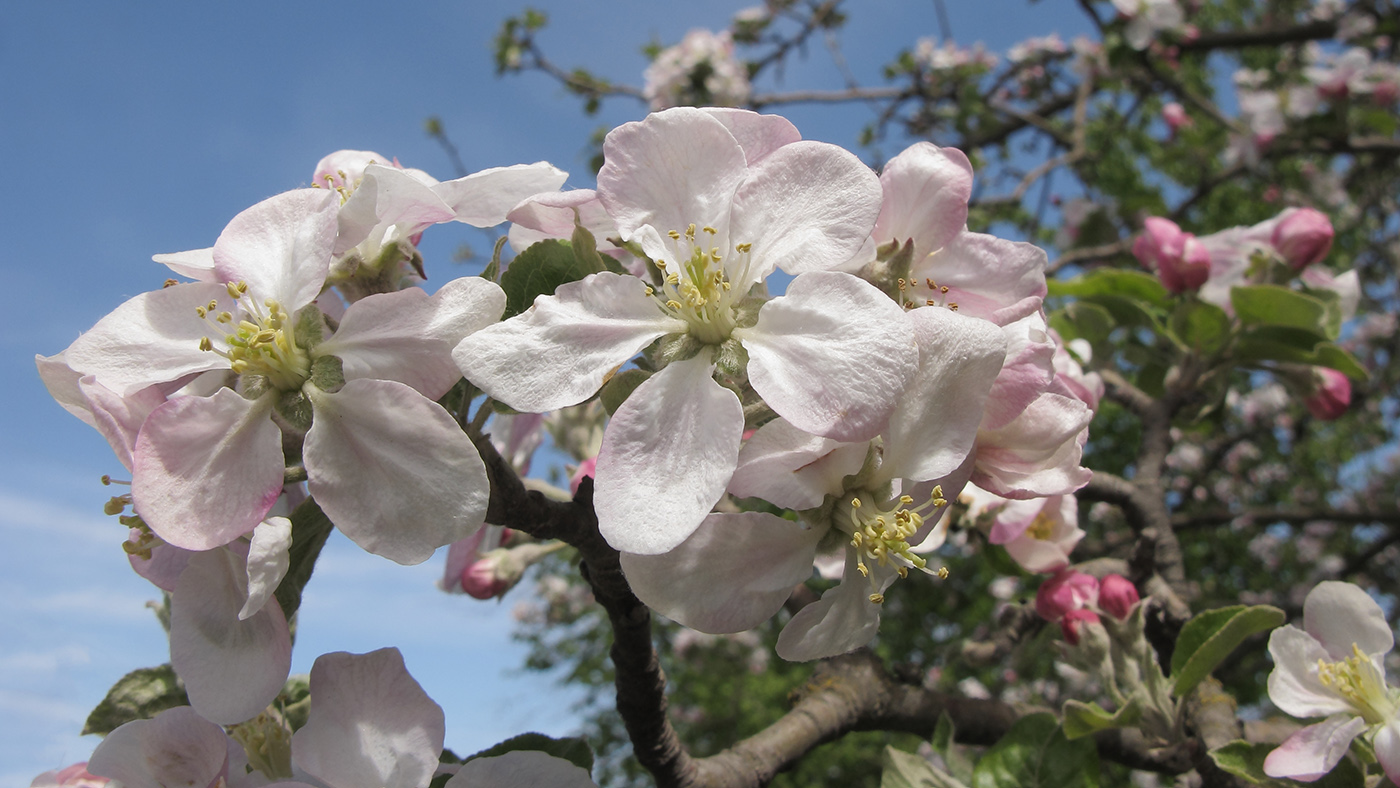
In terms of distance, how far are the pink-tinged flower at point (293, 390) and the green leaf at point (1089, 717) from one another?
3.05ft


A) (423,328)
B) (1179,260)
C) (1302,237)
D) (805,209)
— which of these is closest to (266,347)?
(423,328)

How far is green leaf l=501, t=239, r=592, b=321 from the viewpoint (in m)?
0.83

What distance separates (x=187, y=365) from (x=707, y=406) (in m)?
0.47

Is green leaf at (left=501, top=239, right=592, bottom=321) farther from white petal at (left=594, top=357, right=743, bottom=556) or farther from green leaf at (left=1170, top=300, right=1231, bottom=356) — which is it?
green leaf at (left=1170, top=300, right=1231, bottom=356)

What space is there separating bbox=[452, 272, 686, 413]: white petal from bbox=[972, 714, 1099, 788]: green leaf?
90 cm

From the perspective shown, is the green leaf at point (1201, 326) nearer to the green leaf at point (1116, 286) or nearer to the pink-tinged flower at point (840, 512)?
the green leaf at point (1116, 286)

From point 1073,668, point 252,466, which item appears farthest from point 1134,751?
point 252,466

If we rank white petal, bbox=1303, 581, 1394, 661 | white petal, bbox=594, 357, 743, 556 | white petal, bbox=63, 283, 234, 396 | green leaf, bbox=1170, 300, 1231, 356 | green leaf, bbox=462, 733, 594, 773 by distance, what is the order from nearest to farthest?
1. white petal, bbox=594, 357, 743, 556
2. white petal, bbox=63, 283, 234, 396
3. green leaf, bbox=462, 733, 594, 773
4. white petal, bbox=1303, 581, 1394, 661
5. green leaf, bbox=1170, 300, 1231, 356

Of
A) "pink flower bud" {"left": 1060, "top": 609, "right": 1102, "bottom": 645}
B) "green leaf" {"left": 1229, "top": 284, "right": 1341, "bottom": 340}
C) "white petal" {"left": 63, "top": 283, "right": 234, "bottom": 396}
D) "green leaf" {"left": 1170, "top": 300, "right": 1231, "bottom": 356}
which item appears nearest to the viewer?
"white petal" {"left": 63, "top": 283, "right": 234, "bottom": 396}

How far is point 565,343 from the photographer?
2.37 ft

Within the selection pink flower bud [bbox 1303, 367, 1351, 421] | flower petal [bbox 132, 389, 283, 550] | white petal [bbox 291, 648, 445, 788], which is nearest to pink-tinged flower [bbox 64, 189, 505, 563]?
flower petal [bbox 132, 389, 283, 550]

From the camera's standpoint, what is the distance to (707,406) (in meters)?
0.71

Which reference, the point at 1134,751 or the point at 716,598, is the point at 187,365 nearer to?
the point at 716,598

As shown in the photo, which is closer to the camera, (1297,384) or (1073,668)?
(1073,668)
